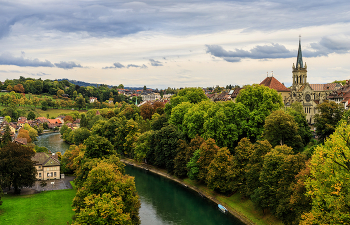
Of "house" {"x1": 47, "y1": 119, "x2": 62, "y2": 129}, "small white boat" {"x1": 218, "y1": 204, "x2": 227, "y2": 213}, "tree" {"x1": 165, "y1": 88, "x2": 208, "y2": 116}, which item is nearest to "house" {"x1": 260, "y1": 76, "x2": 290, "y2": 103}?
"tree" {"x1": 165, "y1": 88, "x2": 208, "y2": 116}

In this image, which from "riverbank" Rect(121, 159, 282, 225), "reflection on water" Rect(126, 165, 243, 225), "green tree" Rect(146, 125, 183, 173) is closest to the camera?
"riverbank" Rect(121, 159, 282, 225)

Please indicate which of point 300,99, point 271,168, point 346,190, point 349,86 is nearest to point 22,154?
point 271,168

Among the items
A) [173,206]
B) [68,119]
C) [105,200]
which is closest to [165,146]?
[173,206]

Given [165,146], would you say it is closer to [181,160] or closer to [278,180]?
[181,160]

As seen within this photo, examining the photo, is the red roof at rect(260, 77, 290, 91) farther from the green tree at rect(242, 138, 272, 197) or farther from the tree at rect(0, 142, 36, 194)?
the tree at rect(0, 142, 36, 194)

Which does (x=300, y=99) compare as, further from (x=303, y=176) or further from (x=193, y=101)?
(x=303, y=176)

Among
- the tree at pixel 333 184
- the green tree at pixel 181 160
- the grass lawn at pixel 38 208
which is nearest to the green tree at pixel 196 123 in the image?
the green tree at pixel 181 160

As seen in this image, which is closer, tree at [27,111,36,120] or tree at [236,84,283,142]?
tree at [236,84,283,142]
